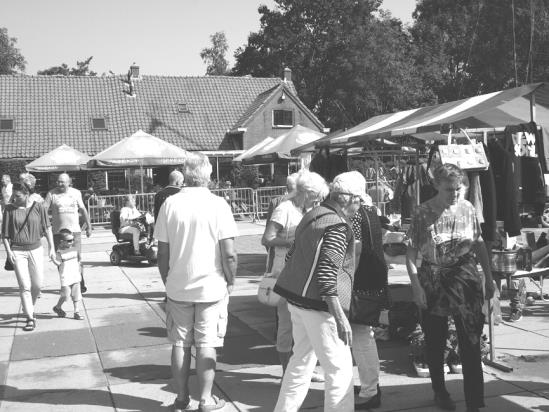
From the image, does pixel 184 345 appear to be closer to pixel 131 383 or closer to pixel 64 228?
pixel 131 383

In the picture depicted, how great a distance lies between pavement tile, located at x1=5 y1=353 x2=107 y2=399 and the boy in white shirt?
1.74 m

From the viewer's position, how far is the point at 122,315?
319 inches

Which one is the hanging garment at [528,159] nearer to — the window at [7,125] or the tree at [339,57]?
the window at [7,125]

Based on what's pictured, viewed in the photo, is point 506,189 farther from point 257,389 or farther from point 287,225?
point 257,389

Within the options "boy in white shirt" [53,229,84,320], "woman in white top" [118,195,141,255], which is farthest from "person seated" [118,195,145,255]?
"boy in white shirt" [53,229,84,320]

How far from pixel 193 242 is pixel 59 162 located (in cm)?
1747

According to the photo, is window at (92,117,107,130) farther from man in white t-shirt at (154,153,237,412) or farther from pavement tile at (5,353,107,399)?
man in white t-shirt at (154,153,237,412)

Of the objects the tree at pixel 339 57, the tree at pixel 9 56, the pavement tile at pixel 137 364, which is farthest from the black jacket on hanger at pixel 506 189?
the tree at pixel 9 56

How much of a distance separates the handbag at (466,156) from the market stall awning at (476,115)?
707 mm

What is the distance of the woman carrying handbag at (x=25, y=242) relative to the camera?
24.0ft

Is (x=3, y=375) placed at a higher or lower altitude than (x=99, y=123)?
lower

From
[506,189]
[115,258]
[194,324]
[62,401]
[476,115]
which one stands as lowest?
[62,401]

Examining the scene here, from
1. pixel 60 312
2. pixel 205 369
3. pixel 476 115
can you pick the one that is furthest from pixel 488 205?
pixel 60 312

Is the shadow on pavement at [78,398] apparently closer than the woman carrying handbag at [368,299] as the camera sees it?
No
